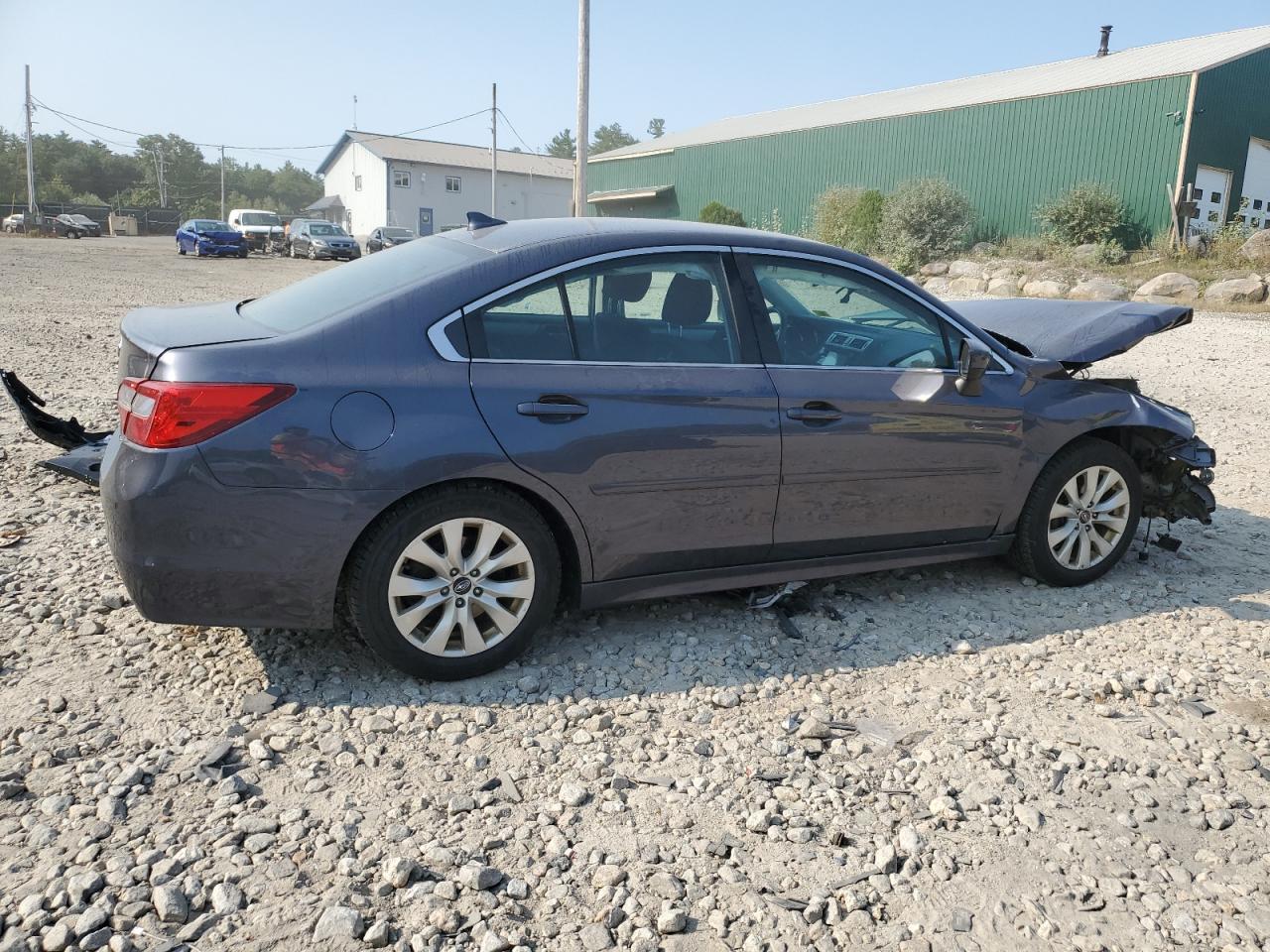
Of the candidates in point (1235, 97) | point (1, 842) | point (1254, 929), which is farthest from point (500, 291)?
point (1235, 97)

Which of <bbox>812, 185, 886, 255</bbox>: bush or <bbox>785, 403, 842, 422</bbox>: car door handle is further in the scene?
<bbox>812, 185, 886, 255</bbox>: bush

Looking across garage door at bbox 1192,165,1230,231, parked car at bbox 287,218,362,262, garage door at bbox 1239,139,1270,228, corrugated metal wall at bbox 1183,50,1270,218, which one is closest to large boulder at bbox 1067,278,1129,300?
garage door at bbox 1192,165,1230,231

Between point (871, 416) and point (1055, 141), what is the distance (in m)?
27.2

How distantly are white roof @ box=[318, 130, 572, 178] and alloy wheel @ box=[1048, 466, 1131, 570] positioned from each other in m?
59.6

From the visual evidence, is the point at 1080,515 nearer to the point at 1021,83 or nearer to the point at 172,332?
the point at 172,332

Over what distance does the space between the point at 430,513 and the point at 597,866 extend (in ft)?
4.46

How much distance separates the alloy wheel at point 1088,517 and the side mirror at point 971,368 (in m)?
0.77

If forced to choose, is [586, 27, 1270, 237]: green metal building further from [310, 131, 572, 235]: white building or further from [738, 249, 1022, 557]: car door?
[310, 131, 572, 235]: white building

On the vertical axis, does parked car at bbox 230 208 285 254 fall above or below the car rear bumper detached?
above

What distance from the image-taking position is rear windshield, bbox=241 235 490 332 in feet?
12.2

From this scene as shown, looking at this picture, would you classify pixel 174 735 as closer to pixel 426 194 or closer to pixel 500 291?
pixel 500 291

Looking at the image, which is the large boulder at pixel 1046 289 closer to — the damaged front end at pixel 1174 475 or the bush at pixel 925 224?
the bush at pixel 925 224

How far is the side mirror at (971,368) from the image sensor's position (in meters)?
4.26

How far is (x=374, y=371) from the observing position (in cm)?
346
